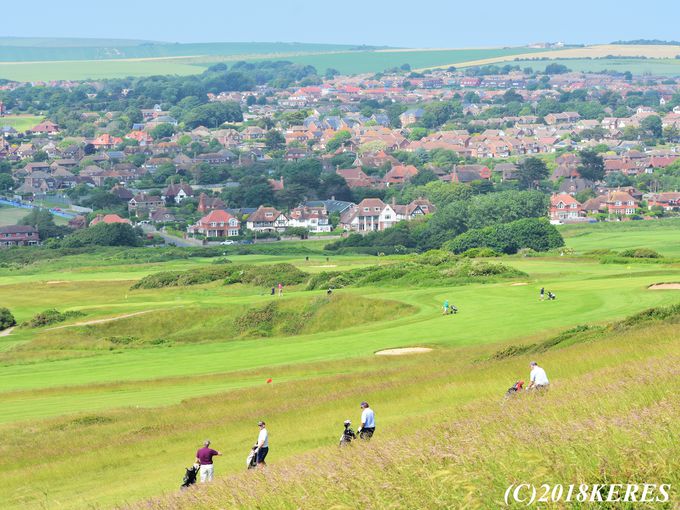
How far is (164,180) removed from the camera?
19288 cm

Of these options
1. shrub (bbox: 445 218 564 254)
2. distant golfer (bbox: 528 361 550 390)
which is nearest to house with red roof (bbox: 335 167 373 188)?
shrub (bbox: 445 218 564 254)

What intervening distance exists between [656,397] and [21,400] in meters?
22.6

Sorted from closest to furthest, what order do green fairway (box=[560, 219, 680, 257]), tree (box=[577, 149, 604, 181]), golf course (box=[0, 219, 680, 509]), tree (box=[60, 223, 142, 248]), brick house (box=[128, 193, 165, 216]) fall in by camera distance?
golf course (box=[0, 219, 680, 509]), green fairway (box=[560, 219, 680, 257]), tree (box=[60, 223, 142, 248]), brick house (box=[128, 193, 165, 216]), tree (box=[577, 149, 604, 181])

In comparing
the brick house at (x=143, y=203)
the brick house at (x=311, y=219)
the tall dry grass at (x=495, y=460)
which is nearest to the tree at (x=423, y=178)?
the brick house at (x=311, y=219)

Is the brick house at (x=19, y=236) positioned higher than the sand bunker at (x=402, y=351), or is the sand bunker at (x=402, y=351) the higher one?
the sand bunker at (x=402, y=351)

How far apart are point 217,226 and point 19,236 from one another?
21667 millimetres

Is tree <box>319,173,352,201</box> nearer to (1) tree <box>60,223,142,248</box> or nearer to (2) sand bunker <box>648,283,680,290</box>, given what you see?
(1) tree <box>60,223,142,248</box>

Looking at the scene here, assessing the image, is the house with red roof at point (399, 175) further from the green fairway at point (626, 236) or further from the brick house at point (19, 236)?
the brick house at point (19, 236)

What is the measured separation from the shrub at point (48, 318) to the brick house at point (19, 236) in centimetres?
7634

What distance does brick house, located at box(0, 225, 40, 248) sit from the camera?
137 meters

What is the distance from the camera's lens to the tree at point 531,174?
176 meters

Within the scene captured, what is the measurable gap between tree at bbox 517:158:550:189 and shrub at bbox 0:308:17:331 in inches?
4722

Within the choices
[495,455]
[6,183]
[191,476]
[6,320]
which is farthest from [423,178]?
[495,455]

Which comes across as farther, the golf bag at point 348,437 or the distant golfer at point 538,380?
the distant golfer at point 538,380
